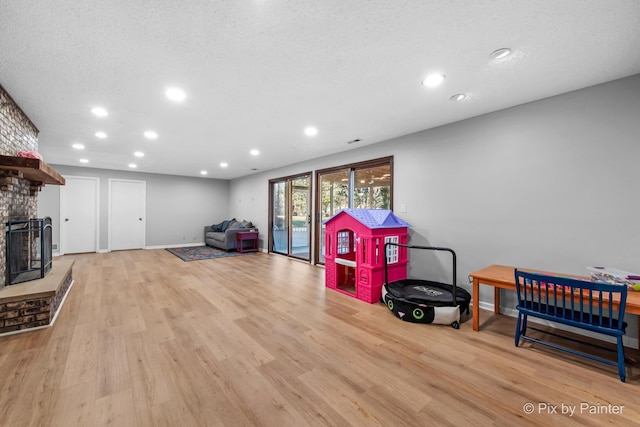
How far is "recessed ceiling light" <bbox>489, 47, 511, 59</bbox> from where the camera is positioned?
188 cm

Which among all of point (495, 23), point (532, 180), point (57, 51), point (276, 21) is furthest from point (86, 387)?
point (532, 180)

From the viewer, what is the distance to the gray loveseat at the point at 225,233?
7.14 metres

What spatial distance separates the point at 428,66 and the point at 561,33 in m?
0.83

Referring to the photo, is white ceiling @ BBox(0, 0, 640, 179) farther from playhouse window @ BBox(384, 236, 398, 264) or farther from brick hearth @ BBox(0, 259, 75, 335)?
brick hearth @ BBox(0, 259, 75, 335)

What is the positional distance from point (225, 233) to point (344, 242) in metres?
4.32

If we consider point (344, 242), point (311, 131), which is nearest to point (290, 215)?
point (344, 242)

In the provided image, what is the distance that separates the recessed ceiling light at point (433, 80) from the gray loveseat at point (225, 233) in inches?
241

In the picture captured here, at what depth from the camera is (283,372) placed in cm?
184

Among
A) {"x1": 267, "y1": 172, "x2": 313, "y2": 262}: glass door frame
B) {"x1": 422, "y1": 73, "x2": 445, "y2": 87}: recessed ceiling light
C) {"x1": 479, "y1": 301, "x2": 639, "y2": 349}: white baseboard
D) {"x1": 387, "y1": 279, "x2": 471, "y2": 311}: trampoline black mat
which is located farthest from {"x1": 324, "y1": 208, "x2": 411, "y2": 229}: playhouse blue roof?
{"x1": 267, "y1": 172, "x2": 313, "y2": 262}: glass door frame

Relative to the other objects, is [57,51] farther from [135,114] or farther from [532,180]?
[532,180]

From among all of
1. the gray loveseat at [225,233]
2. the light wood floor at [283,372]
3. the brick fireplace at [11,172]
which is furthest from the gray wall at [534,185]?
the gray loveseat at [225,233]

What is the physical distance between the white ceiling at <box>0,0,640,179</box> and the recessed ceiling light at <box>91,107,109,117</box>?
3.4 inches

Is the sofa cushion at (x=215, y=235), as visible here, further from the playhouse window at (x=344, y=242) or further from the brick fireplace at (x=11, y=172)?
the playhouse window at (x=344, y=242)

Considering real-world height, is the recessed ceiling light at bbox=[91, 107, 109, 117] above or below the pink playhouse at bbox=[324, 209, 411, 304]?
above
